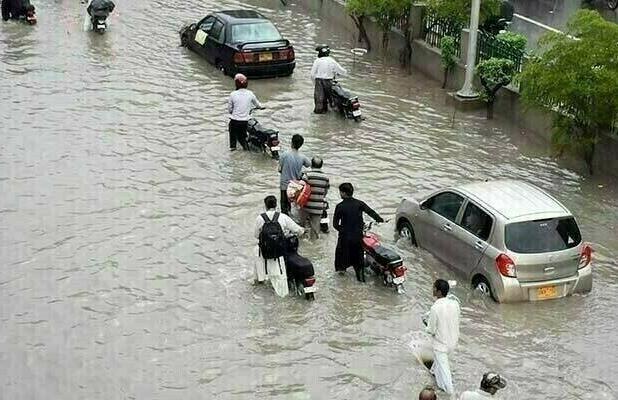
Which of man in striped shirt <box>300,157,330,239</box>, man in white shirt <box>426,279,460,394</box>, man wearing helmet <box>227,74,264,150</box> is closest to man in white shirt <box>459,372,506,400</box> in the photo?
man in white shirt <box>426,279,460,394</box>

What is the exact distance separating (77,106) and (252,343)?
36.1 feet

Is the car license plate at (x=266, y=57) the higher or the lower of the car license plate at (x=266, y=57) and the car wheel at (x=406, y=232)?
the higher

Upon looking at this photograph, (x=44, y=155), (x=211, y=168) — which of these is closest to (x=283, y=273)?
→ (x=211, y=168)

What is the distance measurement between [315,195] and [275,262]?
7.12ft

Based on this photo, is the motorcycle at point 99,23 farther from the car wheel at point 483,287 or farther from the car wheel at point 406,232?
the car wheel at point 483,287

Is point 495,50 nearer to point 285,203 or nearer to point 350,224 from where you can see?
point 285,203

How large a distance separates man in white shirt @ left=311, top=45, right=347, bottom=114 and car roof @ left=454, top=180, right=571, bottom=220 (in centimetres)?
771

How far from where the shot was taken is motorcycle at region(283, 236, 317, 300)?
42.7ft

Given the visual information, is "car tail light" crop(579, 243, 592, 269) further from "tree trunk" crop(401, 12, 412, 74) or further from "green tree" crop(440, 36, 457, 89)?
"tree trunk" crop(401, 12, 412, 74)

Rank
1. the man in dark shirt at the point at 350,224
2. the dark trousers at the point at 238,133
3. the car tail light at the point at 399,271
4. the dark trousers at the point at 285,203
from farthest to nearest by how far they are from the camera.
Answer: the dark trousers at the point at 238,133 → the dark trousers at the point at 285,203 → the man in dark shirt at the point at 350,224 → the car tail light at the point at 399,271

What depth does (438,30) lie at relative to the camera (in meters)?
24.6

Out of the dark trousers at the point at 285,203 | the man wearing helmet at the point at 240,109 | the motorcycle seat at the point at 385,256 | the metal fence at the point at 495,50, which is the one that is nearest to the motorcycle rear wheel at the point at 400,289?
the motorcycle seat at the point at 385,256

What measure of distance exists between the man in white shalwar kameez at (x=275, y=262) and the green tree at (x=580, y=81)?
665 centimetres

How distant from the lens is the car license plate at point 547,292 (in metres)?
13.2
